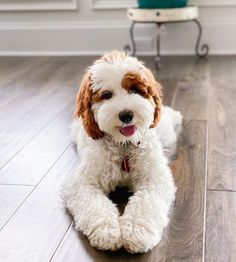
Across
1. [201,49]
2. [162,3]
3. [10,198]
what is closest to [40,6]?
[162,3]

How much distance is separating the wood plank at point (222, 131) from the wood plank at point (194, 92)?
0.04 metres

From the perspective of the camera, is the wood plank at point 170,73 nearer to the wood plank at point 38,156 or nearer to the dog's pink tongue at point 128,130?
the wood plank at point 38,156

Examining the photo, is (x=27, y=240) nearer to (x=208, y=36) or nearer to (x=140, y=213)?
(x=140, y=213)

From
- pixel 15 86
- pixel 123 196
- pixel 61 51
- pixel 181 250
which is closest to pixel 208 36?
pixel 61 51

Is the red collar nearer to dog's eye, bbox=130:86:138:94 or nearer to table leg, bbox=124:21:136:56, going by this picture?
dog's eye, bbox=130:86:138:94

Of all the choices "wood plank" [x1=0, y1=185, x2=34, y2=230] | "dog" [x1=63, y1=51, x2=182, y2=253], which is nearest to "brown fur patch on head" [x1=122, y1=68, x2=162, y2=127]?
"dog" [x1=63, y1=51, x2=182, y2=253]

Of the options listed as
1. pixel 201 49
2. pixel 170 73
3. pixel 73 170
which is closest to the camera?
pixel 73 170

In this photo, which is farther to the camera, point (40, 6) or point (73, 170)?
point (40, 6)

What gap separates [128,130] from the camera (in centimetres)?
116

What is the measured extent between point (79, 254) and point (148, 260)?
18 cm

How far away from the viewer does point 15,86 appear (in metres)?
2.77

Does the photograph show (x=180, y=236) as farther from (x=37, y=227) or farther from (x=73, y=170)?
(x=73, y=170)

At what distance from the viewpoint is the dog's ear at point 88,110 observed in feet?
3.87

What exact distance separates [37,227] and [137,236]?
0.31 m
